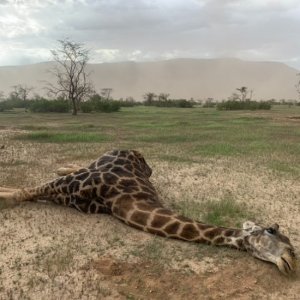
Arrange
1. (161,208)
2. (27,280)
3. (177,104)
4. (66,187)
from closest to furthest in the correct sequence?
1. (27,280)
2. (161,208)
3. (66,187)
4. (177,104)

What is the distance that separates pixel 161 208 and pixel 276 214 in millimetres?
1775

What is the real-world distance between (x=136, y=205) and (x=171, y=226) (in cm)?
53

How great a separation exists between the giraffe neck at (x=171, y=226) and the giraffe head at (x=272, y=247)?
0.13 m

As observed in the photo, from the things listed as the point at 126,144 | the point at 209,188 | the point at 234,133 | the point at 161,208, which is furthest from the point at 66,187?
the point at 234,133

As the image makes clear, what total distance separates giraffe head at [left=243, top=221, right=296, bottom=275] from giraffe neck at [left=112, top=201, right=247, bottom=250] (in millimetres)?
133

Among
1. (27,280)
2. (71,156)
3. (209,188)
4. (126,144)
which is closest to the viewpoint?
(27,280)

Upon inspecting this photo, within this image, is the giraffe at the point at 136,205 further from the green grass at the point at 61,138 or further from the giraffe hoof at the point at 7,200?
the green grass at the point at 61,138

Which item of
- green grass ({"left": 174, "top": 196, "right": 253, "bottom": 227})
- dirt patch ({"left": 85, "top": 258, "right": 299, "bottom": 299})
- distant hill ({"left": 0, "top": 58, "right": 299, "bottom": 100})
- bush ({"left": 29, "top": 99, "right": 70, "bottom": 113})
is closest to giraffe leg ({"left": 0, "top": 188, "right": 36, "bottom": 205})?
green grass ({"left": 174, "top": 196, "right": 253, "bottom": 227})

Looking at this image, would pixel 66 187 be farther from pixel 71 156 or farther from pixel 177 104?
pixel 177 104

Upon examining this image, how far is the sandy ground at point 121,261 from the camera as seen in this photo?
13.2ft

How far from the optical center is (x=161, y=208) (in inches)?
204

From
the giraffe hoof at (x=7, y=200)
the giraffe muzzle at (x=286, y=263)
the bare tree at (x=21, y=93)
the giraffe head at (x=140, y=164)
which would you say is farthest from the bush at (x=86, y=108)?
the giraffe muzzle at (x=286, y=263)

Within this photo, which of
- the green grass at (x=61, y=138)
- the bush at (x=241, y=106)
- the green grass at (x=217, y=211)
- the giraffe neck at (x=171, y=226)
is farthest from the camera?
the bush at (x=241, y=106)

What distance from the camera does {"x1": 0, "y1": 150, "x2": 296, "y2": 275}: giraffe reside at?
14.2 ft
